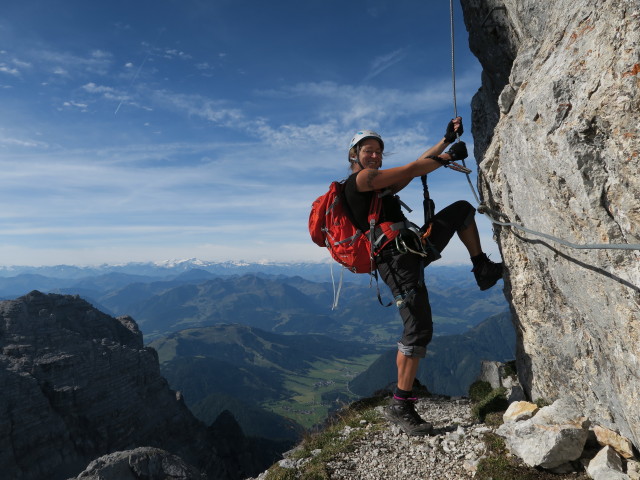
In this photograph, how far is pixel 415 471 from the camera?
7.61m

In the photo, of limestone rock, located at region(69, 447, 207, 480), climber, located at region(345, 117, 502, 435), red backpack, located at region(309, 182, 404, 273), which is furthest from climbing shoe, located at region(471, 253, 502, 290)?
limestone rock, located at region(69, 447, 207, 480)

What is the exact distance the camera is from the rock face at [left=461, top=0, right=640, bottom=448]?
488 cm

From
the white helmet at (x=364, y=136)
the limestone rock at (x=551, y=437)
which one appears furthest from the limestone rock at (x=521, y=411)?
the white helmet at (x=364, y=136)

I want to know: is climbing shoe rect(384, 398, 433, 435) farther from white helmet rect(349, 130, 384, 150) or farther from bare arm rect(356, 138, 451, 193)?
white helmet rect(349, 130, 384, 150)

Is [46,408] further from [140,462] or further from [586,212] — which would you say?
[586,212]

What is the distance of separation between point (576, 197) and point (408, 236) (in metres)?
3.13

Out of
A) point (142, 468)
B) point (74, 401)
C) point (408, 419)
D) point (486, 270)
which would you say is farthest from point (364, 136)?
point (74, 401)

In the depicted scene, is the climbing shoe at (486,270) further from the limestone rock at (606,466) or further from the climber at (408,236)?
the limestone rock at (606,466)

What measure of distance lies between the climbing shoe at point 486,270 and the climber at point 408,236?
2cm

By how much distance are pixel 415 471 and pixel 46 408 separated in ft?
405

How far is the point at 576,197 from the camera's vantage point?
17.9 ft

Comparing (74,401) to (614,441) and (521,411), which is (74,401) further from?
(614,441)

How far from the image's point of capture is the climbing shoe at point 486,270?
8.78 meters

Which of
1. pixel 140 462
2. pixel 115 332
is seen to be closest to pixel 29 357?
pixel 115 332
